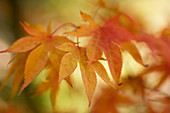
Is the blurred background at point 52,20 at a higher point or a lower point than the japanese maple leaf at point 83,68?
lower

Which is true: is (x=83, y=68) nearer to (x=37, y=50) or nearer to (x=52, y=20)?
(x=37, y=50)

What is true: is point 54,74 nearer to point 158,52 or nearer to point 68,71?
point 68,71

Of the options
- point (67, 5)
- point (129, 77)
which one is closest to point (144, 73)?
point (129, 77)

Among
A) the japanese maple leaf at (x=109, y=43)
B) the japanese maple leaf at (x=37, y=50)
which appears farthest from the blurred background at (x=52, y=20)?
the japanese maple leaf at (x=37, y=50)

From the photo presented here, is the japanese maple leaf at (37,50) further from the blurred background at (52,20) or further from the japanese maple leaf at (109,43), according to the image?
the blurred background at (52,20)

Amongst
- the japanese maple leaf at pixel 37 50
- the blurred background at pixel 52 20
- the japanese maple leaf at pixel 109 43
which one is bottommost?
the blurred background at pixel 52 20

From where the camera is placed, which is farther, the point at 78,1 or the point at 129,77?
the point at 78,1
